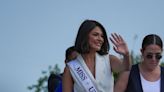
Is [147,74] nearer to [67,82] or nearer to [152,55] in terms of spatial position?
[152,55]

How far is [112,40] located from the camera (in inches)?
227

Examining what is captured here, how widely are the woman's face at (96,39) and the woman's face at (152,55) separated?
464mm

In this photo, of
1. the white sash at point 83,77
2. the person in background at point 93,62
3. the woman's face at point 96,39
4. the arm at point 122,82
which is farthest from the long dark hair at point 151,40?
the white sash at point 83,77

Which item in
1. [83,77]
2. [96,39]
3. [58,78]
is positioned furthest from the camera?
[58,78]

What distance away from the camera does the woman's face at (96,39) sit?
559cm

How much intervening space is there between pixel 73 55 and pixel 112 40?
793 mm

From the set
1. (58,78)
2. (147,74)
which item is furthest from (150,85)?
(58,78)

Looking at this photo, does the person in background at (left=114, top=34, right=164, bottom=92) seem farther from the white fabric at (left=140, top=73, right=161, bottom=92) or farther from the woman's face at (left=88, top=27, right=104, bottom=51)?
the woman's face at (left=88, top=27, right=104, bottom=51)

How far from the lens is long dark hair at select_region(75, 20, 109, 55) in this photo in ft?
18.5

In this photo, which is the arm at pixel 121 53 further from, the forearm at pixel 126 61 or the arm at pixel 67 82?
the arm at pixel 67 82

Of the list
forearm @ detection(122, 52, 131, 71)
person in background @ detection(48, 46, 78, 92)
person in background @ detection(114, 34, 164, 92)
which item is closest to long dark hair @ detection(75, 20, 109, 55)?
forearm @ detection(122, 52, 131, 71)

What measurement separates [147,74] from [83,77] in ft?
2.17

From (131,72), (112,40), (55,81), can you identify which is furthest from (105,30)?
(55,81)

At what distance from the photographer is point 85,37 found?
18.4ft
